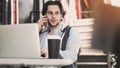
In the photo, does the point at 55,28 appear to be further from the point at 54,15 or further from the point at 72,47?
the point at 72,47

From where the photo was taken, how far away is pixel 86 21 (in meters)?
3.54

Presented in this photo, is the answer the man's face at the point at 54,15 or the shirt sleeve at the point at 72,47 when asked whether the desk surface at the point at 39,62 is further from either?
the man's face at the point at 54,15

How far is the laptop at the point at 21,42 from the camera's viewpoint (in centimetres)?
152

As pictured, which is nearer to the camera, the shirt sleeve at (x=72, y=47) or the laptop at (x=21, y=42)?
the laptop at (x=21, y=42)

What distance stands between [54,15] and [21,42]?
0.97 m

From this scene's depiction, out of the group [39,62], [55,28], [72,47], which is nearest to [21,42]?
[39,62]

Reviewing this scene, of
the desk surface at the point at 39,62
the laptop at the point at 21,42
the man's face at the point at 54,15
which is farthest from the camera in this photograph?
the man's face at the point at 54,15

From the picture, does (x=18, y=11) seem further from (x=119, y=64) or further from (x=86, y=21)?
(x=119, y=64)

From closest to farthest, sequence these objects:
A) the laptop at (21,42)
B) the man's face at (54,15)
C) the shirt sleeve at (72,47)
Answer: the laptop at (21,42)
the shirt sleeve at (72,47)
the man's face at (54,15)

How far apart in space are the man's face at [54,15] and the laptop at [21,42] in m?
0.87

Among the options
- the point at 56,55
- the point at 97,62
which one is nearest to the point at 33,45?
the point at 56,55

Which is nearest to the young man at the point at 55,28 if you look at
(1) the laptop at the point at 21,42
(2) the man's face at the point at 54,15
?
(2) the man's face at the point at 54,15

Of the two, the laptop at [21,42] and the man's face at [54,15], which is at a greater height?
the man's face at [54,15]

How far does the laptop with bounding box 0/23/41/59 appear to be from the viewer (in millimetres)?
1516
